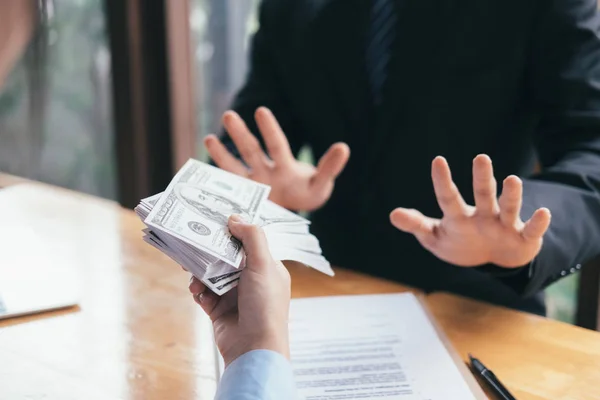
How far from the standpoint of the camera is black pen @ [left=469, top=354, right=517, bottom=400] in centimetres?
71

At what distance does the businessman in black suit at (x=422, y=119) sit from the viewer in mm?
1061

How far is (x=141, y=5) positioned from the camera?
2021mm

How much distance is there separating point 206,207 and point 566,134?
663 millimetres

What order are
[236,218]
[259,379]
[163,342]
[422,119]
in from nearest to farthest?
[259,379]
[236,218]
[163,342]
[422,119]

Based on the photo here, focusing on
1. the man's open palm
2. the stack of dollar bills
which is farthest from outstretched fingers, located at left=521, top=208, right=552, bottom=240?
the stack of dollar bills

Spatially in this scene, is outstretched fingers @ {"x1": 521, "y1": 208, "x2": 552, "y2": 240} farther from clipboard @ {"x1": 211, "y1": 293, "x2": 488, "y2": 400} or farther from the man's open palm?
clipboard @ {"x1": 211, "y1": 293, "x2": 488, "y2": 400}

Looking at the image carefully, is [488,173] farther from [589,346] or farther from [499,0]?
[499,0]

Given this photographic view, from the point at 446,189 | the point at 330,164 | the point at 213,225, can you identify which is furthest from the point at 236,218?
the point at 330,164

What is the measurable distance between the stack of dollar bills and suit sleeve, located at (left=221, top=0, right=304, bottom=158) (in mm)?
525

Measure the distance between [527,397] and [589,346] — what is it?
160mm

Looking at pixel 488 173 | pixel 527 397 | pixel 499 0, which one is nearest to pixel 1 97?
pixel 499 0

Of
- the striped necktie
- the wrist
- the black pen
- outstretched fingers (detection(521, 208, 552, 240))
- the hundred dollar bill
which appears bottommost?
the black pen

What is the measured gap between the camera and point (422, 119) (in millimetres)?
1228

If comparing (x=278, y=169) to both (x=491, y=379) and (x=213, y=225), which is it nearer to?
(x=213, y=225)
